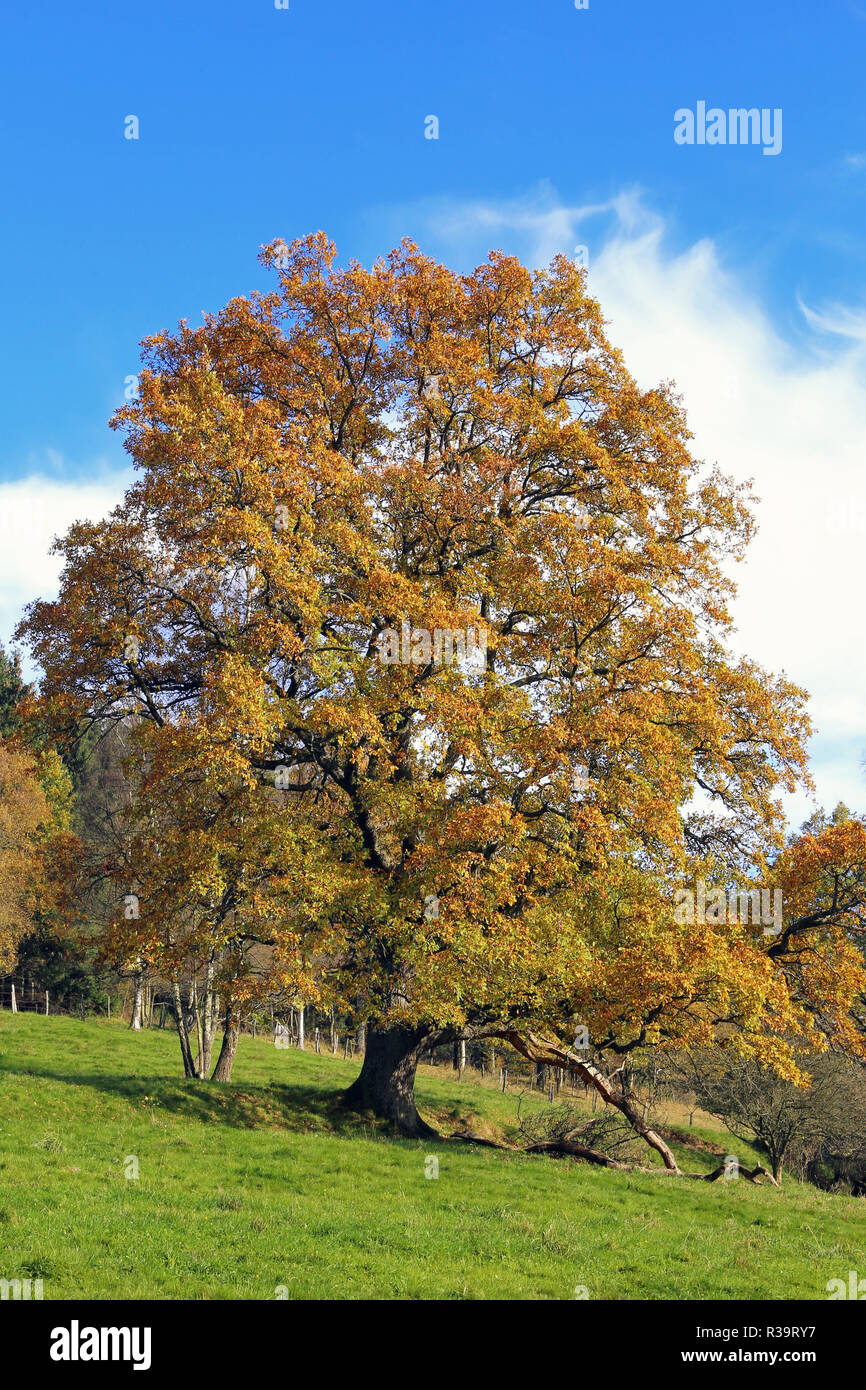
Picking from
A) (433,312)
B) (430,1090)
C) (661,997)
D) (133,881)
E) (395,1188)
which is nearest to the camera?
(395,1188)

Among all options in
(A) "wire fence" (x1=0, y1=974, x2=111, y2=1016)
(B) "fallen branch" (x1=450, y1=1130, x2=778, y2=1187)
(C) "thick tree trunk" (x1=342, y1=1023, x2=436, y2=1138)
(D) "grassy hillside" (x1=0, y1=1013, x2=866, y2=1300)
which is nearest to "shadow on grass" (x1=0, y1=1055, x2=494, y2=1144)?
(D) "grassy hillside" (x1=0, y1=1013, x2=866, y2=1300)

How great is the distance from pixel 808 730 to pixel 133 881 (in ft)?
53.4

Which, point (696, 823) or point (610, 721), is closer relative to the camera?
point (610, 721)

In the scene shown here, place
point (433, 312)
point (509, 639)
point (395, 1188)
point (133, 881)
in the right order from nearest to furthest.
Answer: point (395, 1188)
point (133, 881)
point (509, 639)
point (433, 312)

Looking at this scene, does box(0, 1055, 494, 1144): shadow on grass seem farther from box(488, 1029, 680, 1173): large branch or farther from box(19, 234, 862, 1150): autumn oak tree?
box(488, 1029, 680, 1173): large branch

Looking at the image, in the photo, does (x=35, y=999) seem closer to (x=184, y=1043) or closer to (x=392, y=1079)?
(x=184, y=1043)

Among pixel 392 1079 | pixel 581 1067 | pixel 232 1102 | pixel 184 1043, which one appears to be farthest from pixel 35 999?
pixel 581 1067

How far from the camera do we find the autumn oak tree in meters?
19.2

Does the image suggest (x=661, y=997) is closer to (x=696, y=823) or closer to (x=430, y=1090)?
(x=696, y=823)

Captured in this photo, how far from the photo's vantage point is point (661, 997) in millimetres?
19422

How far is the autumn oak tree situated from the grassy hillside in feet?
9.61

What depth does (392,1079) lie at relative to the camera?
22.9m

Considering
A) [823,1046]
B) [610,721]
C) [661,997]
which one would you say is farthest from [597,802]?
[823,1046]
